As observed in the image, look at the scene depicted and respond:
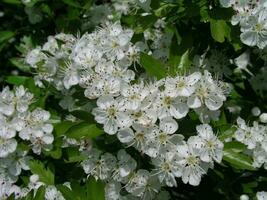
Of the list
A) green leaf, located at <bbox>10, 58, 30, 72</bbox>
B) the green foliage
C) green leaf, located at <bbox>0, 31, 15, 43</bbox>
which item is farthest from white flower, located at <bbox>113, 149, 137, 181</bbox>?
green leaf, located at <bbox>0, 31, 15, 43</bbox>

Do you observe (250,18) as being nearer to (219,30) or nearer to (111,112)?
(219,30)

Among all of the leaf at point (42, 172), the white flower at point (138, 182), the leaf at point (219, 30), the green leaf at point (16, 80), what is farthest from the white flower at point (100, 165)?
the green leaf at point (16, 80)

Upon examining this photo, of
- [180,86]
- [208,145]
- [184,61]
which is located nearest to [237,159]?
[208,145]

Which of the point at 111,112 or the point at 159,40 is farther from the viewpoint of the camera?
the point at 159,40

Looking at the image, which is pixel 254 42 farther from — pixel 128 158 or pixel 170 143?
pixel 128 158

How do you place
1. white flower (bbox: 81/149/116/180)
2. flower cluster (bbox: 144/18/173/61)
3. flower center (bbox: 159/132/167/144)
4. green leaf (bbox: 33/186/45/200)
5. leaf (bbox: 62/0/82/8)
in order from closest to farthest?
flower center (bbox: 159/132/167/144) → green leaf (bbox: 33/186/45/200) → white flower (bbox: 81/149/116/180) → flower cluster (bbox: 144/18/173/61) → leaf (bbox: 62/0/82/8)

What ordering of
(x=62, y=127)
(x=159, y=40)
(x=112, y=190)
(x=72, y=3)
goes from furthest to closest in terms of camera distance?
(x=72, y=3) → (x=159, y=40) → (x=62, y=127) → (x=112, y=190)

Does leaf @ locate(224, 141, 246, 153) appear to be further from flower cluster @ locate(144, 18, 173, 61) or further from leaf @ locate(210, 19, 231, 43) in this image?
flower cluster @ locate(144, 18, 173, 61)
